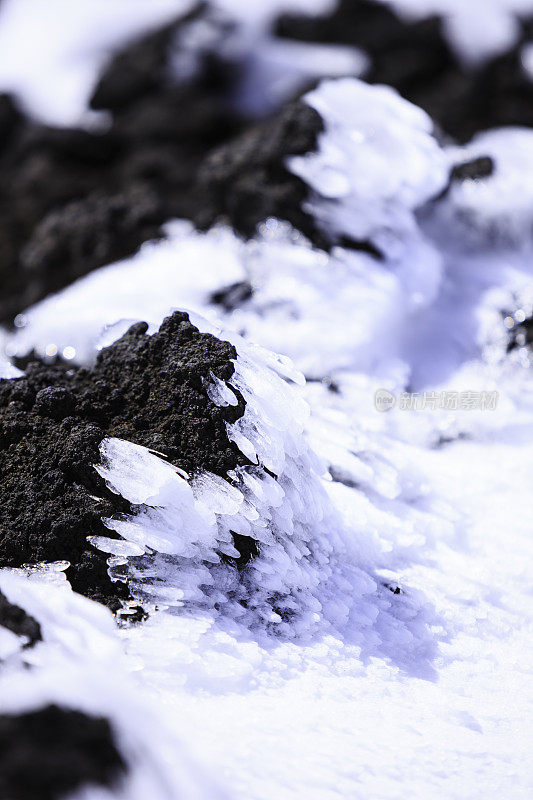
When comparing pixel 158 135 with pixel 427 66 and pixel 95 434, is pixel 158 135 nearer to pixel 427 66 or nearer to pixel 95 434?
pixel 427 66

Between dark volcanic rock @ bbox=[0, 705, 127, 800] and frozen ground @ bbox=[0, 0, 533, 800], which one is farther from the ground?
dark volcanic rock @ bbox=[0, 705, 127, 800]

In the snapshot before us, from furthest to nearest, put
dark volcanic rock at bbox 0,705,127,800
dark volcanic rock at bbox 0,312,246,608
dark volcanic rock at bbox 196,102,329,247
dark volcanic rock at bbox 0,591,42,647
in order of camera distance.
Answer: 1. dark volcanic rock at bbox 196,102,329,247
2. dark volcanic rock at bbox 0,312,246,608
3. dark volcanic rock at bbox 0,591,42,647
4. dark volcanic rock at bbox 0,705,127,800

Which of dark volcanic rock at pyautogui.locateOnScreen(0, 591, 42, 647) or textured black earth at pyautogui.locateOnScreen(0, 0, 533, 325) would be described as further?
textured black earth at pyautogui.locateOnScreen(0, 0, 533, 325)

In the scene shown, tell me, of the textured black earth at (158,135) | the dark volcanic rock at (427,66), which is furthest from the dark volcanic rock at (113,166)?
the dark volcanic rock at (427,66)

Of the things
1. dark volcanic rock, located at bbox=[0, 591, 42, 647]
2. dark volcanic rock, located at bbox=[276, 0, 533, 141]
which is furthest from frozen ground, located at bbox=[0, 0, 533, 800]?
dark volcanic rock, located at bbox=[276, 0, 533, 141]

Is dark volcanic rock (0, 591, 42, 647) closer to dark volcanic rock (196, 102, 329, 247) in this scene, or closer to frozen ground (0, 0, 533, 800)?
frozen ground (0, 0, 533, 800)

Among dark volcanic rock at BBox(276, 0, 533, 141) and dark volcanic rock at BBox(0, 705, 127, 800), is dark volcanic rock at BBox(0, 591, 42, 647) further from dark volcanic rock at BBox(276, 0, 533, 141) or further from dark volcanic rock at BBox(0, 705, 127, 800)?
dark volcanic rock at BBox(276, 0, 533, 141)

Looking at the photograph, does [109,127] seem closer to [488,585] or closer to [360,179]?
[360,179]

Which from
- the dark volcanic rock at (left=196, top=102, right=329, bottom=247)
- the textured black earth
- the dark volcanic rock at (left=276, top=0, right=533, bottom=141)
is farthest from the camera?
the dark volcanic rock at (left=276, top=0, right=533, bottom=141)

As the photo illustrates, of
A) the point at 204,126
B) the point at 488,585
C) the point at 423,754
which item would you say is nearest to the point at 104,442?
the point at 423,754
